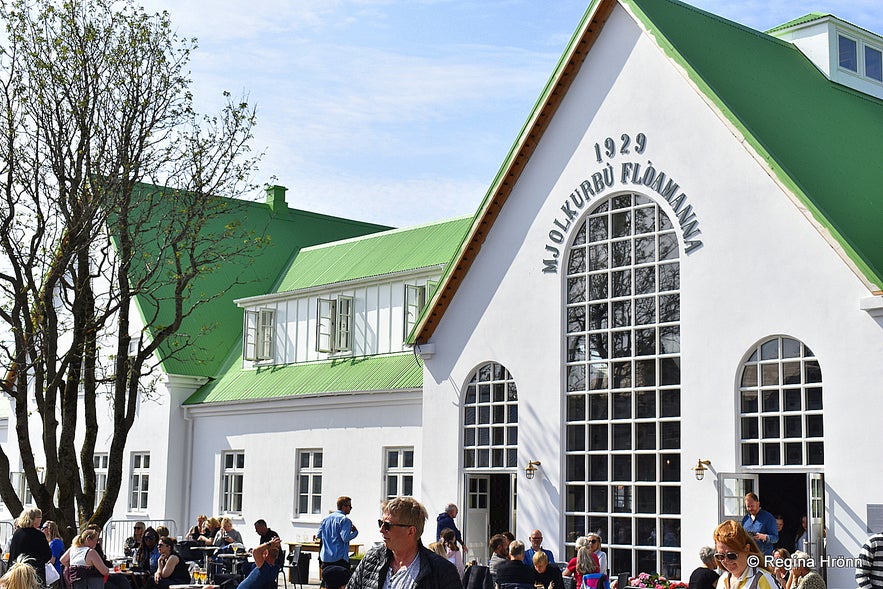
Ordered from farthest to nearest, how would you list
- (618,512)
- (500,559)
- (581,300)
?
1. (581,300)
2. (618,512)
3. (500,559)

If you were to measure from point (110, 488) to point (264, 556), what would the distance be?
13190 millimetres

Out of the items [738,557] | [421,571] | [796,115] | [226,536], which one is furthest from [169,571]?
[796,115]

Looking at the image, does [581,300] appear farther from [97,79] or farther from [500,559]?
[97,79]

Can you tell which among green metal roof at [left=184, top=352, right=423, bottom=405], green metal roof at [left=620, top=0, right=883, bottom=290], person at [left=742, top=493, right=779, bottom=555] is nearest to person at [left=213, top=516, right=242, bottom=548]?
green metal roof at [left=184, top=352, right=423, bottom=405]

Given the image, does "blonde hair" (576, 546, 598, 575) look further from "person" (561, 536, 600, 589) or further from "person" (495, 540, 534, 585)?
"person" (495, 540, 534, 585)

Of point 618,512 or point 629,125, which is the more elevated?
point 629,125

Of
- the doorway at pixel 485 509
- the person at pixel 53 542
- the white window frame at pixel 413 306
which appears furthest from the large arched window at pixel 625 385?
the person at pixel 53 542

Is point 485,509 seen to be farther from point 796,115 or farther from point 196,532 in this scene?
point 796,115

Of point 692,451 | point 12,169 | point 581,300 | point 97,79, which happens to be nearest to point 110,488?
point 12,169

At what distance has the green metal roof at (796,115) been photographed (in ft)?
57.0

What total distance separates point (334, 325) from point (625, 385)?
35.5 feet

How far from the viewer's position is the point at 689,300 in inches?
735

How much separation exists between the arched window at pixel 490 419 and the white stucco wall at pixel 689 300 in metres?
0.26

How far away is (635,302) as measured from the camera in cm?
1961
